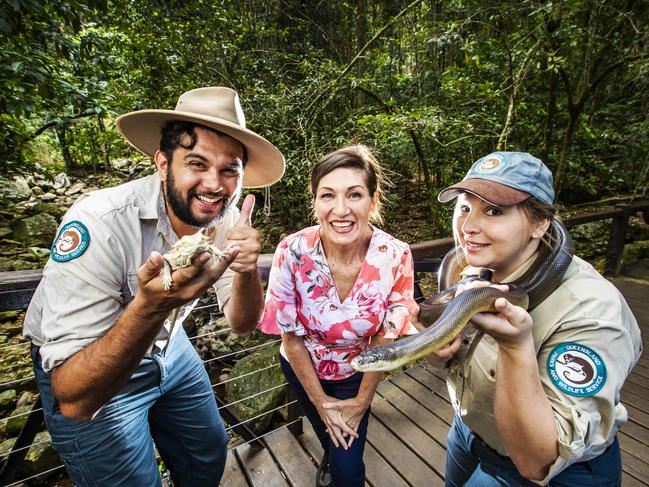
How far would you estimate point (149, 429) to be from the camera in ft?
6.15

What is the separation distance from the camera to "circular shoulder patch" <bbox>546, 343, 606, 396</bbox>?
1.06 meters

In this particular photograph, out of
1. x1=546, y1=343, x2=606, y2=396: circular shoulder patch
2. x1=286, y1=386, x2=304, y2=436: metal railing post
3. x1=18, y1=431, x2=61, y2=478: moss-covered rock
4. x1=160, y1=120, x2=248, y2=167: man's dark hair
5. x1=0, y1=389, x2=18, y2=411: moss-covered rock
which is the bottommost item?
x1=18, y1=431, x2=61, y2=478: moss-covered rock

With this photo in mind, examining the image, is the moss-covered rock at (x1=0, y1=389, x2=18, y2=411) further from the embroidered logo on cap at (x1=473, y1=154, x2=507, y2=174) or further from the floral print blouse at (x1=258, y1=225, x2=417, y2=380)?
the embroidered logo on cap at (x1=473, y1=154, x2=507, y2=174)

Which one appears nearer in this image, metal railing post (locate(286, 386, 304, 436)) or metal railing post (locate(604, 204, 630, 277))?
metal railing post (locate(286, 386, 304, 436))

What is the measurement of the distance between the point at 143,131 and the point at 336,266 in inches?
57.0

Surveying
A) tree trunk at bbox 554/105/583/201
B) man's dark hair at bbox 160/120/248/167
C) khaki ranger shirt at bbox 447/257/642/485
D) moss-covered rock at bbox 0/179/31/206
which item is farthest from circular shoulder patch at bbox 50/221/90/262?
moss-covered rock at bbox 0/179/31/206

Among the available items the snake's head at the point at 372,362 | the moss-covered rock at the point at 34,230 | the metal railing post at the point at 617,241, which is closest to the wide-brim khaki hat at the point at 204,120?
the snake's head at the point at 372,362

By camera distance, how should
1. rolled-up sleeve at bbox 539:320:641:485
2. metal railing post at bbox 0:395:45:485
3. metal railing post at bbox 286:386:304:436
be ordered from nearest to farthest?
1. rolled-up sleeve at bbox 539:320:641:485
2. metal railing post at bbox 0:395:45:485
3. metal railing post at bbox 286:386:304:436

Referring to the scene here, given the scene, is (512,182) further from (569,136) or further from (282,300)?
(569,136)

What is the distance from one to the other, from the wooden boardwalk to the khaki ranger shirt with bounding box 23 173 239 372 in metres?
1.82

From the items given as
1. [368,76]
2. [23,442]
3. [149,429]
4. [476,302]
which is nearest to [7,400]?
[23,442]

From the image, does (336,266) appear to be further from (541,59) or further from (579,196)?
(579,196)

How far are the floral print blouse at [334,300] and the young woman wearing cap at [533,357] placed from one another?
17.1 inches

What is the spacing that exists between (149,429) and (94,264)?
1042mm
